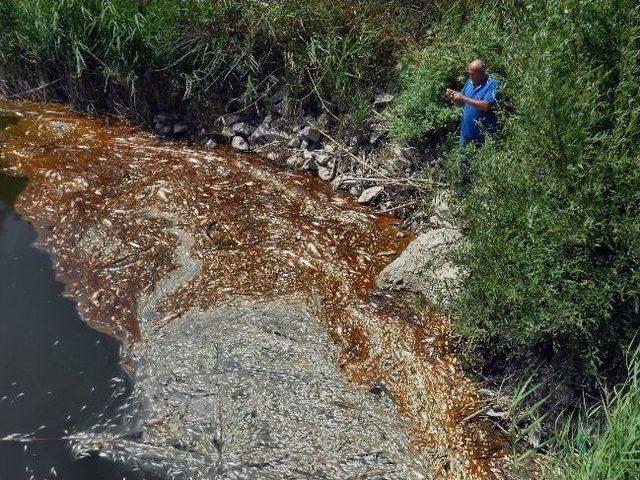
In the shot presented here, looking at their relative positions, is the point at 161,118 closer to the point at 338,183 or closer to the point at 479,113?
the point at 338,183

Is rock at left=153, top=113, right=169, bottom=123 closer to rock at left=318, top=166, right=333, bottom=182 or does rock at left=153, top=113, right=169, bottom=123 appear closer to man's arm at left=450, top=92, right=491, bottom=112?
rock at left=318, top=166, right=333, bottom=182

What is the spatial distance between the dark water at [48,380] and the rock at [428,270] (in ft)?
8.53

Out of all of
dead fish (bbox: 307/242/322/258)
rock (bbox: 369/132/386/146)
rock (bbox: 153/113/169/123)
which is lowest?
rock (bbox: 153/113/169/123)

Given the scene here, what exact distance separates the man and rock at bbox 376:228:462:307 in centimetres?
110

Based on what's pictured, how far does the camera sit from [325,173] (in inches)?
329

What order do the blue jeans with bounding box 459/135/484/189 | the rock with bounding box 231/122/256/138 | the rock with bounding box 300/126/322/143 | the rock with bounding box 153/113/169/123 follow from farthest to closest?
the rock with bounding box 153/113/169/123
the rock with bounding box 231/122/256/138
the rock with bounding box 300/126/322/143
the blue jeans with bounding box 459/135/484/189

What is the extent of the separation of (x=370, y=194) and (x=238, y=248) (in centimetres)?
176

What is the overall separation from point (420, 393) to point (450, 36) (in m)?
4.71

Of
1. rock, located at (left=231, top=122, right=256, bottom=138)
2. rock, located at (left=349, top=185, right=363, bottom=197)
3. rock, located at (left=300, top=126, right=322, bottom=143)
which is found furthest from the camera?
rock, located at (left=231, top=122, right=256, bottom=138)

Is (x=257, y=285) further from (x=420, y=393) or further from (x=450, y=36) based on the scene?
(x=450, y=36)

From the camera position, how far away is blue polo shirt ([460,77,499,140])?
259 inches

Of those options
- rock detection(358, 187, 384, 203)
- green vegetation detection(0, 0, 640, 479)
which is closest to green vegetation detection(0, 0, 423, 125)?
green vegetation detection(0, 0, 640, 479)

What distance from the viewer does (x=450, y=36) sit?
8227 millimetres

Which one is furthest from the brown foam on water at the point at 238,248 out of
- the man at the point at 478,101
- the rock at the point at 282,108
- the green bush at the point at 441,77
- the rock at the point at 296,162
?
the man at the point at 478,101
